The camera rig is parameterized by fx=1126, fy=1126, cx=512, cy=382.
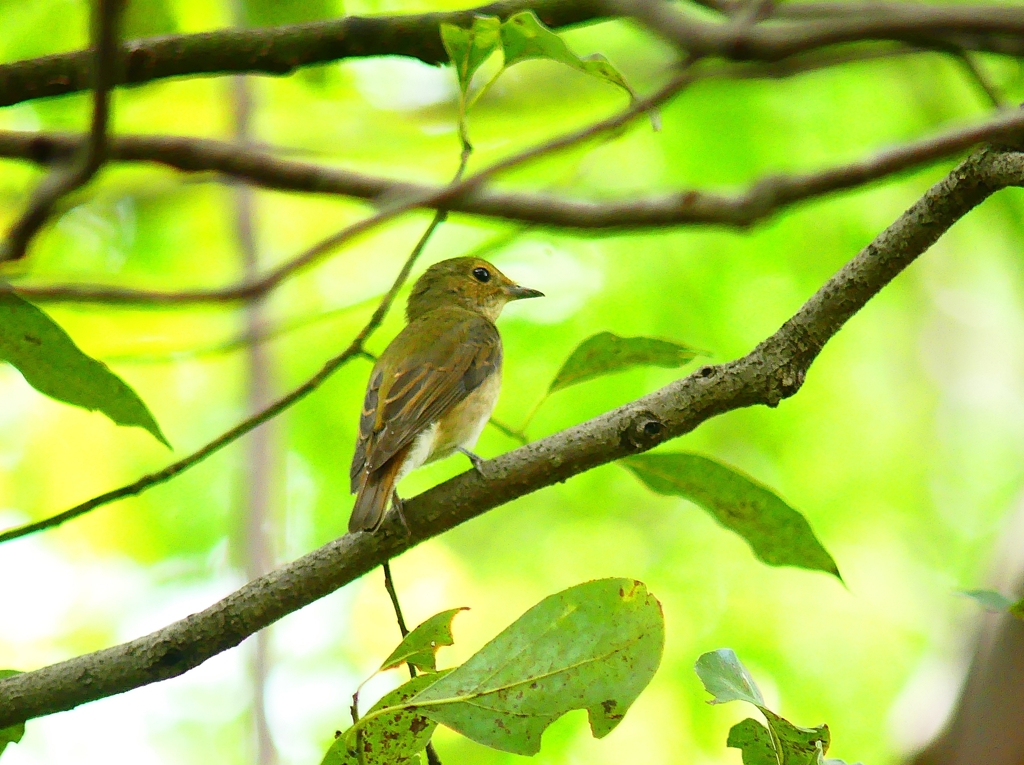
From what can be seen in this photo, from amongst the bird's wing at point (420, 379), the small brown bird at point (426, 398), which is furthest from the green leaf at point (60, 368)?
the bird's wing at point (420, 379)

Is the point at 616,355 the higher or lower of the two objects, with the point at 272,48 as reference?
lower

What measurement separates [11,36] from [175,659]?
3.63 meters

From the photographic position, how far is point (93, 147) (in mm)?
1068

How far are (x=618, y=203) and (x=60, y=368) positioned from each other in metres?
1.62

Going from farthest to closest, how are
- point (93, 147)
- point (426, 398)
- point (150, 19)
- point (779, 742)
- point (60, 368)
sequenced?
point (426, 398) < point (150, 19) < point (60, 368) < point (779, 742) < point (93, 147)

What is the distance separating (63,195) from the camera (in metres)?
1.04

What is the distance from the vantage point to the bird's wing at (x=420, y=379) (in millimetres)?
3939

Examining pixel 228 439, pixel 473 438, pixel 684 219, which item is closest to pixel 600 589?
pixel 228 439

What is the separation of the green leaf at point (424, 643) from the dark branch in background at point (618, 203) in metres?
1.19

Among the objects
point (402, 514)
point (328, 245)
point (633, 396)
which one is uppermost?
point (328, 245)

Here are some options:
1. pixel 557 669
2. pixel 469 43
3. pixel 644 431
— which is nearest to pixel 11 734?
pixel 557 669

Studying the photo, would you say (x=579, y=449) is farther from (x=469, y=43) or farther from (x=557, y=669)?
(x=469, y=43)

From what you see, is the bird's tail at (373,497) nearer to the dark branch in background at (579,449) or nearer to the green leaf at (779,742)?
the dark branch in background at (579,449)

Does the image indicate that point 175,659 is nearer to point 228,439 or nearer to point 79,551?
point 228,439
